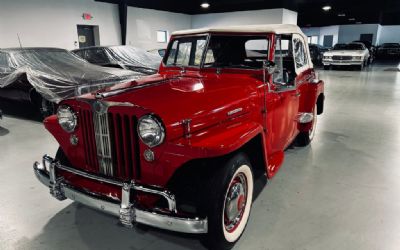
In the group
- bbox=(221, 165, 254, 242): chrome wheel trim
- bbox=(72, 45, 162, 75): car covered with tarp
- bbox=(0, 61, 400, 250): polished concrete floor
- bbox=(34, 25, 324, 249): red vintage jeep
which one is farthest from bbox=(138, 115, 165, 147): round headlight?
bbox=(72, 45, 162, 75): car covered with tarp

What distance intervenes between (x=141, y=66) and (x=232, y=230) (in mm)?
6494

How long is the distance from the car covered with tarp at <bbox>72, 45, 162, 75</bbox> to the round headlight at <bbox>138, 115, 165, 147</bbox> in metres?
6.16

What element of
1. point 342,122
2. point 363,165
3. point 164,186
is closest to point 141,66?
point 342,122

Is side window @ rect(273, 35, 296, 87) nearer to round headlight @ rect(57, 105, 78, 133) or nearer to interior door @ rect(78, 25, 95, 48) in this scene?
round headlight @ rect(57, 105, 78, 133)

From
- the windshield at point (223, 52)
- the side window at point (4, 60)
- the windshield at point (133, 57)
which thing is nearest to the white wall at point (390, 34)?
the windshield at point (133, 57)

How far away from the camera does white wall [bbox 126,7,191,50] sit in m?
14.7

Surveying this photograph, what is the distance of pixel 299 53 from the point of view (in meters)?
3.95

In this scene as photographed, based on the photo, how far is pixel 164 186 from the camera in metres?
2.06

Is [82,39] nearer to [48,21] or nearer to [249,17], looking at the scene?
[48,21]

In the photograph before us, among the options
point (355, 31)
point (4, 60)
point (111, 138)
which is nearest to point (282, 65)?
A: point (111, 138)

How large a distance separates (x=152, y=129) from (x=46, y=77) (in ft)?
14.7

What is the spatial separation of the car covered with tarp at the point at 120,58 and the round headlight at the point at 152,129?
6.16 metres

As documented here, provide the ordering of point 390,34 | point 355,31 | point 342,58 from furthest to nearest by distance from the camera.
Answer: point 390,34 < point 355,31 < point 342,58

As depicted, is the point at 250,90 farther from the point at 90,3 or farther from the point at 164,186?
the point at 90,3
